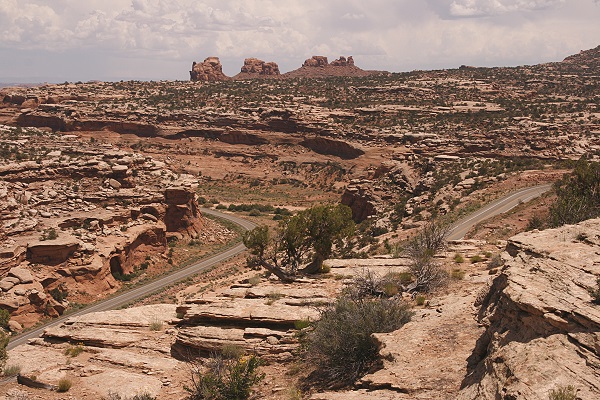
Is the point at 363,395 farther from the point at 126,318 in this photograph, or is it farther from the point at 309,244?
the point at 309,244

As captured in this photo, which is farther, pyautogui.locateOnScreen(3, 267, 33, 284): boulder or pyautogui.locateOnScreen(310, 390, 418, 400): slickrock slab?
pyautogui.locateOnScreen(3, 267, 33, 284): boulder

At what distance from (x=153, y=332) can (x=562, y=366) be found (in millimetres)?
13097

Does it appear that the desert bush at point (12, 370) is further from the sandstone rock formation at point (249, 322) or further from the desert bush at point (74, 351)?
the sandstone rock formation at point (249, 322)

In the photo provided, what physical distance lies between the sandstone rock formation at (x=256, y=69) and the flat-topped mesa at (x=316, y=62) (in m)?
12.2

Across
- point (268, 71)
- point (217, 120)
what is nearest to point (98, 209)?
point (217, 120)

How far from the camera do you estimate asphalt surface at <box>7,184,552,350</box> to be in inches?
1130

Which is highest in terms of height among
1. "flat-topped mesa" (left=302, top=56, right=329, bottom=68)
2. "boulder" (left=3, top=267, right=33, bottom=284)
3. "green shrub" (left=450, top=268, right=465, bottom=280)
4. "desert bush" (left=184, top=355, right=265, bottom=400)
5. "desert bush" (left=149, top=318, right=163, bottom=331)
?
"flat-topped mesa" (left=302, top=56, right=329, bottom=68)

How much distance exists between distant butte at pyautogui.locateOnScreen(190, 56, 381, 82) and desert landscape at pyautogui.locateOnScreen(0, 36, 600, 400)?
5174cm

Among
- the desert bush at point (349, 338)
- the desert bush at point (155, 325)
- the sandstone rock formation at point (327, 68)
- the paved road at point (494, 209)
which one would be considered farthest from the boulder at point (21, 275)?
the sandstone rock formation at point (327, 68)

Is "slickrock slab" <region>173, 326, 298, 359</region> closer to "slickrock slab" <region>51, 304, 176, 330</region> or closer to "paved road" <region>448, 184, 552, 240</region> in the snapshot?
"slickrock slab" <region>51, 304, 176, 330</region>

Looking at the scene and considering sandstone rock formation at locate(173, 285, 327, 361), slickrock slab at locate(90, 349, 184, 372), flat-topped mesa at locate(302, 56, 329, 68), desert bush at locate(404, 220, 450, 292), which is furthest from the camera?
flat-topped mesa at locate(302, 56, 329, 68)

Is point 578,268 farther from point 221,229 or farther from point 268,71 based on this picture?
point 268,71

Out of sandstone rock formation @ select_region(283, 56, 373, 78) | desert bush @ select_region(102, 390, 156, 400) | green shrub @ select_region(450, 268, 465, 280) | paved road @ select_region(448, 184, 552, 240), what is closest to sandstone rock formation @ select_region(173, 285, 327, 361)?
desert bush @ select_region(102, 390, 156, 400)

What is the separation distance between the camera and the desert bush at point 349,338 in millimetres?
12422
